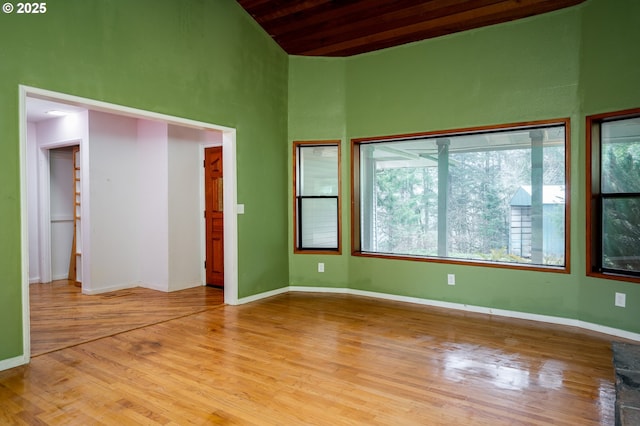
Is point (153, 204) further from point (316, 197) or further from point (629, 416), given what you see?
point (629, 416)

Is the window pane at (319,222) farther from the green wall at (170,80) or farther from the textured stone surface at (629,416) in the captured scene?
the textured stone surface at (629,416)

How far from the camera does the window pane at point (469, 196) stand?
4332 millimetres

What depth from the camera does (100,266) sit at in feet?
18.7

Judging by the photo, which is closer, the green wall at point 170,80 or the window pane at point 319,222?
the green wall at point 170,80

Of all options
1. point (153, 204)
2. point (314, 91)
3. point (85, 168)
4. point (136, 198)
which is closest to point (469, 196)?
point (314, 91)

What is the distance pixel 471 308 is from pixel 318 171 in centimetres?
262

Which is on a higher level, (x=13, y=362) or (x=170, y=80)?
(x=170, y=80)

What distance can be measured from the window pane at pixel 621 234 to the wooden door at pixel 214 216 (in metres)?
4.58

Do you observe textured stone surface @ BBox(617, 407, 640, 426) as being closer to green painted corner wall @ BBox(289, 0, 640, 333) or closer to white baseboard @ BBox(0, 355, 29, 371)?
green painted corner wall @ BBox(289, 0, 640, 333)

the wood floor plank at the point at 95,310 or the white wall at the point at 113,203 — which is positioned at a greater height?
the white wall at the point at 113,203

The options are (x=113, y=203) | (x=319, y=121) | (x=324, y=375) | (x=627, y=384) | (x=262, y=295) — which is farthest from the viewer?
(x=113, y=203)

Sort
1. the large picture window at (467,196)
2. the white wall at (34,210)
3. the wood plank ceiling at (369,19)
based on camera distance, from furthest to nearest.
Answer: the white wall at (34,210)
the large picture window at (467,196)
the wood plank ceiling at (369,19)

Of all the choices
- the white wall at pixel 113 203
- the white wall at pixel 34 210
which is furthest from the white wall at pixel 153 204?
the white wall at pixel 34 210

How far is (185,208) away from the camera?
5996 mm
